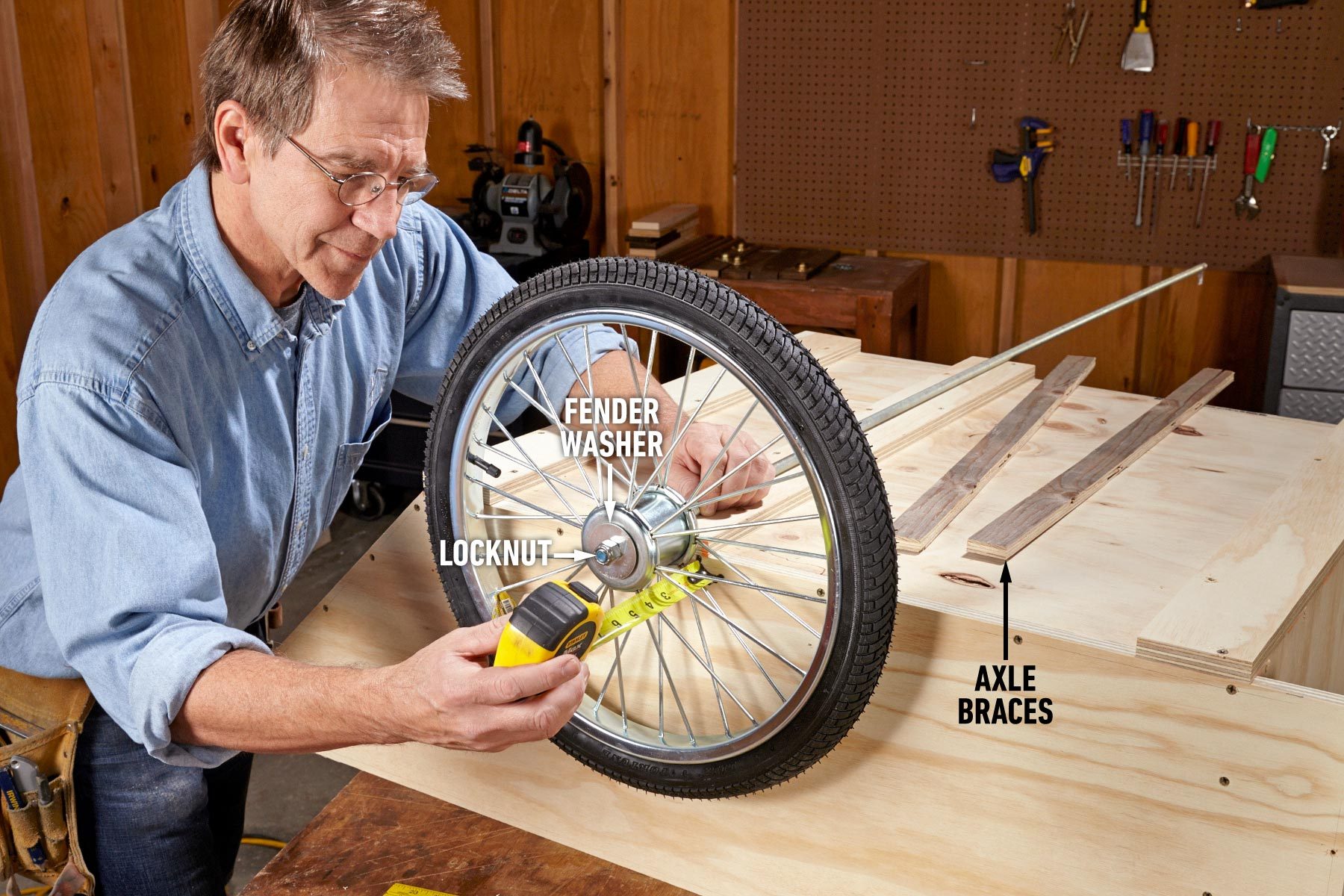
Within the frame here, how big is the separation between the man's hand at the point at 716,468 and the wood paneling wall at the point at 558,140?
7.07 feet

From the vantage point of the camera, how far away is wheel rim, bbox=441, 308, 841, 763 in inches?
39.9

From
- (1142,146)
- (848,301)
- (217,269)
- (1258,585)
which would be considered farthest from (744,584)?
(1142,146)

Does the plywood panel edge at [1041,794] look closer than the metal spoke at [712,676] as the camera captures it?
Yes

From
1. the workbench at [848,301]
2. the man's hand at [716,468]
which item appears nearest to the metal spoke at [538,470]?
the man's hand at [716,468]

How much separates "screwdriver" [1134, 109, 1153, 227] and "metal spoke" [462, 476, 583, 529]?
2355 mm

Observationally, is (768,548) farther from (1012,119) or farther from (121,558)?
(1012,119)

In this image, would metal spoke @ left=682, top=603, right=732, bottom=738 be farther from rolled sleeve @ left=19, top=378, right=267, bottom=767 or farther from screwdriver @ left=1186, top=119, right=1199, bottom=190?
screwdriver @ left=1186, top=119, right=1199, bottom=190

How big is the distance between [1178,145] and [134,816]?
277 centimetres

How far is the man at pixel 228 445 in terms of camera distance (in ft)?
3.05

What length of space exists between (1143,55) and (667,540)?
2468 mm

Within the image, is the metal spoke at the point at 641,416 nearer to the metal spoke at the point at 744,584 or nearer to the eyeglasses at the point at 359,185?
the metal spoke at the point at 744,584

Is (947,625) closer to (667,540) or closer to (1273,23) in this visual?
(667,540)

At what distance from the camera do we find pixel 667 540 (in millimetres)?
1034

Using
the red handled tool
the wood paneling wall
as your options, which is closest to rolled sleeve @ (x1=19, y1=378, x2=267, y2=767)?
the wood paneling wall
